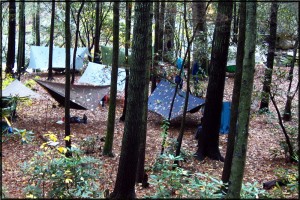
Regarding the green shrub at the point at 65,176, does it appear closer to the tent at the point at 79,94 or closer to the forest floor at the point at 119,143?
the forest floor at the point at 119,143

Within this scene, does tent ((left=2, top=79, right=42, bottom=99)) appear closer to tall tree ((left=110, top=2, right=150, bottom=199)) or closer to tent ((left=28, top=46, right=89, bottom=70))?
tall tree ((left=110, top=2, right=150, bottom=199))

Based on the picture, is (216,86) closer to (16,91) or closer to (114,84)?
(114,84)

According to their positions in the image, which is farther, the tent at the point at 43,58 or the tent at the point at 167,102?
the tent at the point at 43,58

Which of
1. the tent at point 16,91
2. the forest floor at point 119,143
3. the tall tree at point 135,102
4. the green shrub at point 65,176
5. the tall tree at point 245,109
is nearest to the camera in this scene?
the tall tree at point 245,109

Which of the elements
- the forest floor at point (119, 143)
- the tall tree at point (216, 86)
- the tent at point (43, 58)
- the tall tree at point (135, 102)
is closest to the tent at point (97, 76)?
the forest floor at point (119, 143)

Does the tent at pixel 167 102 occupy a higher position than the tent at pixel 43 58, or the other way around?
the tent at pixel 43 58

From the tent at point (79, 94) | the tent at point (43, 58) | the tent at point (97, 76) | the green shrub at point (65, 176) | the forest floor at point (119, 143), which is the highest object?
the tent at point (43, 58)

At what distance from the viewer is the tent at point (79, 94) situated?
8039 mm

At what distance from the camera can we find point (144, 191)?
4.76 m

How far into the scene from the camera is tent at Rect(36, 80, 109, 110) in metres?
8.04

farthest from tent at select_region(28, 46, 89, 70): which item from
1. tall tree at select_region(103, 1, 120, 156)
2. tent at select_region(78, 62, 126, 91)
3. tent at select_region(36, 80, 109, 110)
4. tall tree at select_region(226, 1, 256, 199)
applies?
tall tree at select_region(226, 1, 256, 199)

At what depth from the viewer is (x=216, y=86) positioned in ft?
19.6

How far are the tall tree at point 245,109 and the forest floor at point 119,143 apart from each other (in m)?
1.95

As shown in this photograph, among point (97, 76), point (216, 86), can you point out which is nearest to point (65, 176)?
point (216, 86)
